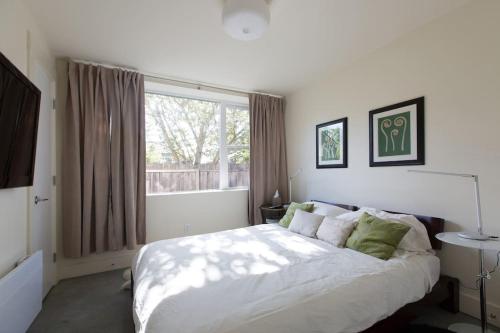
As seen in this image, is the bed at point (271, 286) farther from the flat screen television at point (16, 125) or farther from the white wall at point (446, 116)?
the flat screen television at point (16, 125)

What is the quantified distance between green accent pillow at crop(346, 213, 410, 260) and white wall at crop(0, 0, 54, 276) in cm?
271

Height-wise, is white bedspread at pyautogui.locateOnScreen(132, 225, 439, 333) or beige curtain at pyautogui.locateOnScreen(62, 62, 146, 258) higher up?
beige curtain at pyautogui.locateOnScreen(62, 62, 146, 258)

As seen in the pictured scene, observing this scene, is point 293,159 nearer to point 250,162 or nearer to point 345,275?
point 250,162

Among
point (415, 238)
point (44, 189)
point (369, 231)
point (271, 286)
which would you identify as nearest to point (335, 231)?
point (369, 231)

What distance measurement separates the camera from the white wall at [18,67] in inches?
63.7

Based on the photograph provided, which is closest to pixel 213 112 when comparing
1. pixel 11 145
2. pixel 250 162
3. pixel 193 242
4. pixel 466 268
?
pixel 250 162

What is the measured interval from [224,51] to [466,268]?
3162mm

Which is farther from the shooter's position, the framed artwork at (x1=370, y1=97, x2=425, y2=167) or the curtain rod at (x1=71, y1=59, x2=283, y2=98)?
the curtain rod at (x1=71, y1=59, x2=283, y2=98)

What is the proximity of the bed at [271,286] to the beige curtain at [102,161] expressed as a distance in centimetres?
108

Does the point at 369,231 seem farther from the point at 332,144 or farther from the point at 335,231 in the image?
the point at 332,144

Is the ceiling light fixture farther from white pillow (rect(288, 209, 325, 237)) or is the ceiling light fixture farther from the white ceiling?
white pillow (rect(288, 209, 325, 237))

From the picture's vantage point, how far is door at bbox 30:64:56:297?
219 centimetres

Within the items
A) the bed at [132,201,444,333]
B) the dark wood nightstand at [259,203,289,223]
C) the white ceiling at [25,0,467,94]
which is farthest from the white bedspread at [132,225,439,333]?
the white ceiling at [25,0,467,94]

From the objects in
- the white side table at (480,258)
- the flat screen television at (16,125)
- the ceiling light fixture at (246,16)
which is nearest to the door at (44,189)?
the flat screen television at (16,125)
